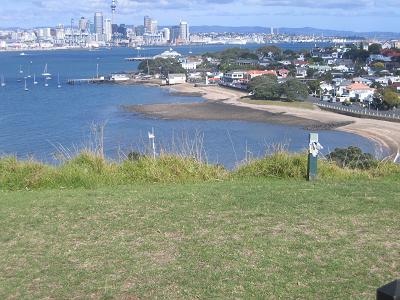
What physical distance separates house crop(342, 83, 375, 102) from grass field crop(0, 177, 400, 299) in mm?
42196

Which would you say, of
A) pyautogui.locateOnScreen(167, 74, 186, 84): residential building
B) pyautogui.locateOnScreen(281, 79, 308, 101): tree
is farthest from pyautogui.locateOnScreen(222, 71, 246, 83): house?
pyautogui.locateOnScreen(281, 79, 308, 101): tree

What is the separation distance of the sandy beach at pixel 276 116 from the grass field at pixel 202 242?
22.8m

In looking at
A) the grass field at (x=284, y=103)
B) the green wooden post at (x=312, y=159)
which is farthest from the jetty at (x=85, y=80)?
the green wooden post at (x=312, y=159)

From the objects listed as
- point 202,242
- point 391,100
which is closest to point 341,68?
point 391,100

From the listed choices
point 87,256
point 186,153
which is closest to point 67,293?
point 87,256

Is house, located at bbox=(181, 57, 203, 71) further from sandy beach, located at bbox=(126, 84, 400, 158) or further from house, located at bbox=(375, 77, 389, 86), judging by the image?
sandy beach, located at bbox=(126, 84, 400, 158)

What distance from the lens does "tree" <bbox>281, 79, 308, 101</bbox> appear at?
148ft

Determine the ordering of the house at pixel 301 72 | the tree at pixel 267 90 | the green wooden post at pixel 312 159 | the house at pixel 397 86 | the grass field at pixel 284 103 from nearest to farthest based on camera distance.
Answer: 1. the green wooden post at pixel 312 159
2. the grass field at pixel 284 103
3. the tree at pixel 267 90
4. the house at pixel 397 86
5. the house at pixel 301 72

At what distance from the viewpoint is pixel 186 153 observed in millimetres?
6742

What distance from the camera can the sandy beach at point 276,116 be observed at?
103 feet

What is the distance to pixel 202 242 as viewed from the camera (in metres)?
3.82

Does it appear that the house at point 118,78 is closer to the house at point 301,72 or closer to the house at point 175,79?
the house at point 175,79

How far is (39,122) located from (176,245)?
33.2 meters

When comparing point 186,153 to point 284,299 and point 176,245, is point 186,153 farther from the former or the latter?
point 284,299
